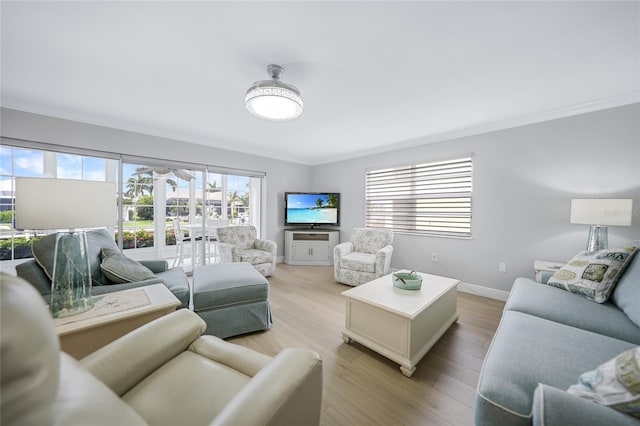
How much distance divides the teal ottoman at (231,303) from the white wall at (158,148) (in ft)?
7.42

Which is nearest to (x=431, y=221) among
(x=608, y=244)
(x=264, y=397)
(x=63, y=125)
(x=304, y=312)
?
(x=608, y=244)

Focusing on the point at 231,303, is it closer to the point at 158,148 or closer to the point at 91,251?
the point at 91,251

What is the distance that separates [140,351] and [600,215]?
346cm

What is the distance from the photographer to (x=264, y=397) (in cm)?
67

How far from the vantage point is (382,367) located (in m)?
1.68

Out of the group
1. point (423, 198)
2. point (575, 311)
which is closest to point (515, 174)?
point (423, 198)

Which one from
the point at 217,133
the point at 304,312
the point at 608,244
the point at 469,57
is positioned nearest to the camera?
the point at 469,57

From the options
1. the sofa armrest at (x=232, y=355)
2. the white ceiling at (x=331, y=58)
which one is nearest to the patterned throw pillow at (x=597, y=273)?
the white ceiling at (x=331, y=58)

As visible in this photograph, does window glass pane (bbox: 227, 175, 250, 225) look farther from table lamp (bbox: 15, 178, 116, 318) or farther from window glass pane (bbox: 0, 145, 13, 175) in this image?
table lamp (bbox: 15, 178, 116, 318)

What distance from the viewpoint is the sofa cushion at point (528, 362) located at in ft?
2.77

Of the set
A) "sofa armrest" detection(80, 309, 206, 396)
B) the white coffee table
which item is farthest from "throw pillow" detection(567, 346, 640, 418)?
"sofa armrest" detection(80, 309, 206, 396)

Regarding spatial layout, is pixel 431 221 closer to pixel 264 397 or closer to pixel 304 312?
pixel 304 312

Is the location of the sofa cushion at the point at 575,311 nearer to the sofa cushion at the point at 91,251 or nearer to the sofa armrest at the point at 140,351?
the sofa armrest at the point at 140,351

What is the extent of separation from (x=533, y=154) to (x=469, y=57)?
181 centimetres
